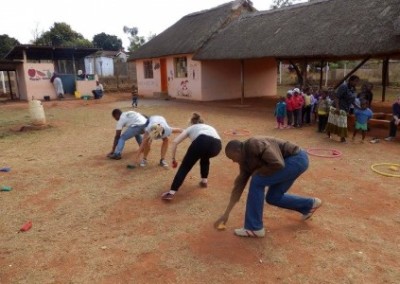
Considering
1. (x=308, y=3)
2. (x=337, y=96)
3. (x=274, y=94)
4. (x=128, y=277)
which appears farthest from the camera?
(x=274, y=94)

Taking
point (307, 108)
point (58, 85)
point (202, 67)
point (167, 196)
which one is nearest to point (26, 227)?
point (167, 196)

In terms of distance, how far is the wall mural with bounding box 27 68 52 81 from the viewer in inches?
870

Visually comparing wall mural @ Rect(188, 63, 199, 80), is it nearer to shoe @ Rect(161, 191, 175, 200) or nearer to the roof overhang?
the roof overhang

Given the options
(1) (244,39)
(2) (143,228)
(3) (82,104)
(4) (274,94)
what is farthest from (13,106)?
(2) (143,228)

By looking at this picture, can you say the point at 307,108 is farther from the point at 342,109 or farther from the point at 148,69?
the point at 148,69

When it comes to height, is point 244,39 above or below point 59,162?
above

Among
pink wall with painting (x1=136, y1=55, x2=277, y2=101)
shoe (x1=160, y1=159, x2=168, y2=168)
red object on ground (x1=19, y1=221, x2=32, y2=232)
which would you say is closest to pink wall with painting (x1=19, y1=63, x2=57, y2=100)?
pink wall with painting (x1=136, y1=55, x2=277, y2=101)

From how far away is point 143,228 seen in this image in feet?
14.2

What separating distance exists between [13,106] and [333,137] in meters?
17.7

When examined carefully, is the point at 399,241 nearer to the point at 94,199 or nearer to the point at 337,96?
the point at 94,199

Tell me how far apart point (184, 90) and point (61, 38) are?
32.9 meters

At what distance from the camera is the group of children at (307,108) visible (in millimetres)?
9172

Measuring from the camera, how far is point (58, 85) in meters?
22.8

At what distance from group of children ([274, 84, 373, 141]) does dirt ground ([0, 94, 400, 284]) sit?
175 centimetres
